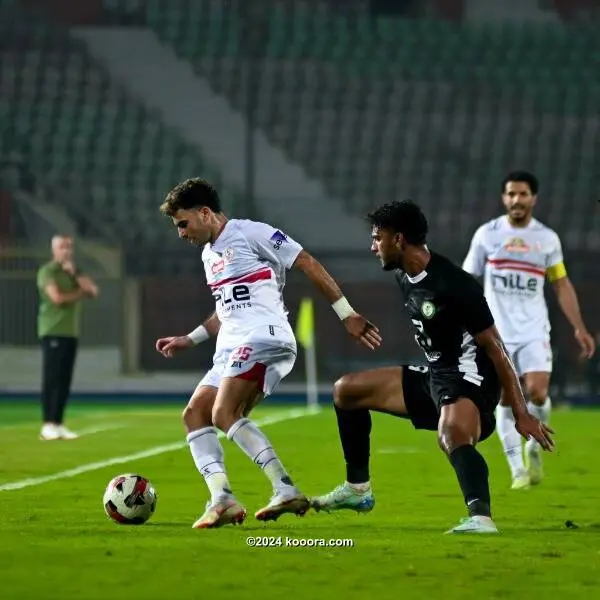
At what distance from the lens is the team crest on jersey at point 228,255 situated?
341 inches

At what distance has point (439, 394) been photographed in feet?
27.4

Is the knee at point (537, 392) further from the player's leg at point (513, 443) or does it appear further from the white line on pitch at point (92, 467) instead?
the white line on pitch at point (92, 467)

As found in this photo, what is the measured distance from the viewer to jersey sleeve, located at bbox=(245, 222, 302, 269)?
8.70 metres

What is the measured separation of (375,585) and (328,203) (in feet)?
74.2

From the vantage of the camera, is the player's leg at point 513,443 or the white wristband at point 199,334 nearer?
the white wristband at point 199,334

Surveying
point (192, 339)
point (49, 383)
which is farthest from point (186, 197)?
point (49, 383)

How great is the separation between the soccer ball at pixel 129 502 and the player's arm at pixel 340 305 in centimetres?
136

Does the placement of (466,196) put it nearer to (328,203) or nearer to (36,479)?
(328,203)

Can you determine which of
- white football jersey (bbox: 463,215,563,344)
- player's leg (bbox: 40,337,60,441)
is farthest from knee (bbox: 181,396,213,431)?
player's leg (bbox: 40,337,60,441)

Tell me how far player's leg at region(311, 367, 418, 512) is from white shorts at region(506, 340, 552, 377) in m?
3.19

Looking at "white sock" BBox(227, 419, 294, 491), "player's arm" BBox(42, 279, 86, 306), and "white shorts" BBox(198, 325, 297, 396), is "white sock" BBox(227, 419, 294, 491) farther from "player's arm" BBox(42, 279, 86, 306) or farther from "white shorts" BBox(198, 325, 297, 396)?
"player's arm" BBox(42, 279, 86, 306)

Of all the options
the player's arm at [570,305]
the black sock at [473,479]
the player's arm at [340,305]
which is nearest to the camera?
the black sock at [473,479]

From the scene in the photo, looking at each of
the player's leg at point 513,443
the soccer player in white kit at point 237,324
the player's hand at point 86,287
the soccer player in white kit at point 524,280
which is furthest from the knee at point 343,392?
the player's hand at point 86,287

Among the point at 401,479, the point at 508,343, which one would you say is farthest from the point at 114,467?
the point at 508,343
